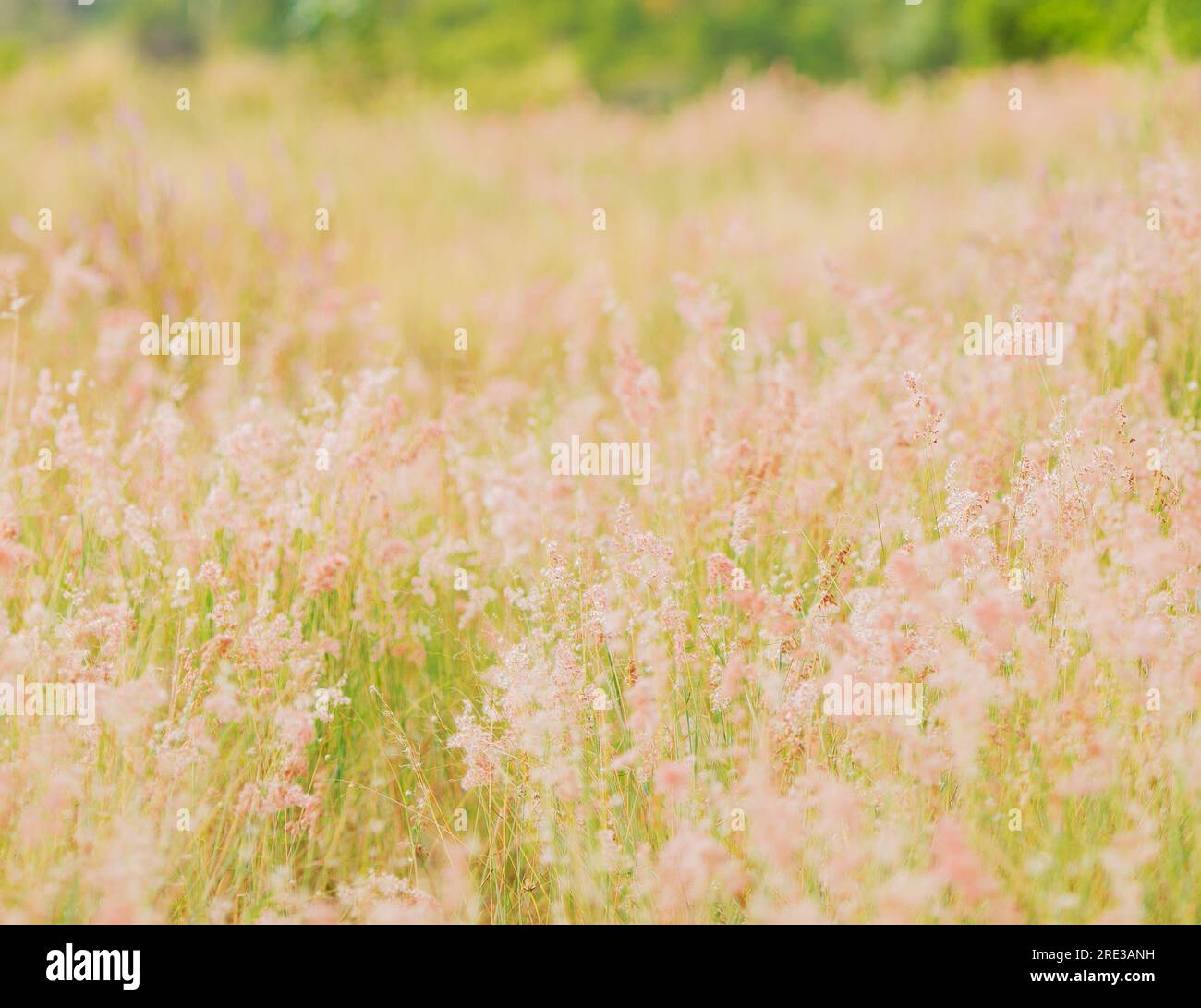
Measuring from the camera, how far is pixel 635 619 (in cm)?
205

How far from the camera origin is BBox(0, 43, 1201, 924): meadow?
5.83 feet

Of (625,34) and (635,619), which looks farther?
(625,34)

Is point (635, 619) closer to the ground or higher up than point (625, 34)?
closer to the ground

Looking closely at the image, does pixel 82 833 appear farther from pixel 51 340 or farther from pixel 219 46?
pixel 219 46

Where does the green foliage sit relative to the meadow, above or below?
above

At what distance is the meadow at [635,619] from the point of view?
5.83ft

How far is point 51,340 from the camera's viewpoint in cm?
393

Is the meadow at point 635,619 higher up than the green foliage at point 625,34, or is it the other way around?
the green foliage at point 625,34

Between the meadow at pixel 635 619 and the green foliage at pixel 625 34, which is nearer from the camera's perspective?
the meadow at pixel 635 619

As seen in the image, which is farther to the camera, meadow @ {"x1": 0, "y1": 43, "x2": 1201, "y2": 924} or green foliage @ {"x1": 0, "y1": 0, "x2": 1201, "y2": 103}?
green foliage @ {"x1": 0, "y1": 0, "x2": 1201, "y2": 103}
